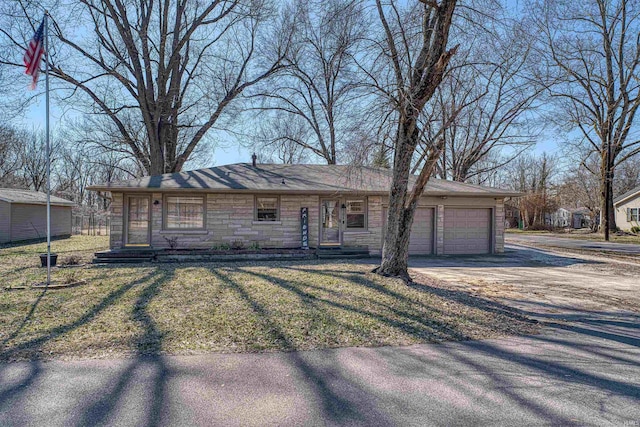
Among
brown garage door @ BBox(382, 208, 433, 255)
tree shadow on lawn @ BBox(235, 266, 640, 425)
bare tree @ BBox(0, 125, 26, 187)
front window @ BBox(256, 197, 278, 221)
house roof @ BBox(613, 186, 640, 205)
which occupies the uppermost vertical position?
bare tree @ BBox(0, 125, 26, 187)

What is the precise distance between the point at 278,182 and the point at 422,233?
5692 mm

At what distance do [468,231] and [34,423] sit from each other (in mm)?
13831

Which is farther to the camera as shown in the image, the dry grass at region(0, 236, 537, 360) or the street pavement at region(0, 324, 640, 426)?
the dry grass at region(0, 236, 537, 360)

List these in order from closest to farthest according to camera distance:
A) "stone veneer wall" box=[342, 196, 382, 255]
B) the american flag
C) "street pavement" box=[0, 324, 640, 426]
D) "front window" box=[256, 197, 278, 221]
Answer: "street pavement" box=[0, 324, 640, 426]
the american flag
"front window" box=[256, 197, 278, 221]
"stone veneer wall" box=[342, 196, 382, 255]

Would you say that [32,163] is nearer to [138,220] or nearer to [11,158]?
[11,158]

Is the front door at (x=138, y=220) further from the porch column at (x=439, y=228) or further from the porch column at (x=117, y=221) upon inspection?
the porch column at (x=439, y=228)

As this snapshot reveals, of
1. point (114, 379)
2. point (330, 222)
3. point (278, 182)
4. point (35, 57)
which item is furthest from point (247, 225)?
point (114, 379)

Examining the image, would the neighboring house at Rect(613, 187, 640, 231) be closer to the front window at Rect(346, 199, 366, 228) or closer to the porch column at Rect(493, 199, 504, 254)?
the porch column at Rect(493, 199, 504, 254)

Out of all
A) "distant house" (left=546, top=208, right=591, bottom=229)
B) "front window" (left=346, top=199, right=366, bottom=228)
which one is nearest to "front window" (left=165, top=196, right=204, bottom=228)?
"front window" (left=346, top=199, right=366, bottom=228)

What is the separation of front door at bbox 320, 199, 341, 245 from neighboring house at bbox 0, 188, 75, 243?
14399 mm

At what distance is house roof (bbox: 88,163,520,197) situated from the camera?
11917 mm

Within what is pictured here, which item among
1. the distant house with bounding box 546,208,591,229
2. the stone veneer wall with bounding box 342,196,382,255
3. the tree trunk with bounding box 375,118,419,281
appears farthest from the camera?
the distant house with bounding box 546,208,591,229

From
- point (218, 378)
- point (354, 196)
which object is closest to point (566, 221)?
point (354, 196)

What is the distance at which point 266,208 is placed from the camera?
12.9 meters
